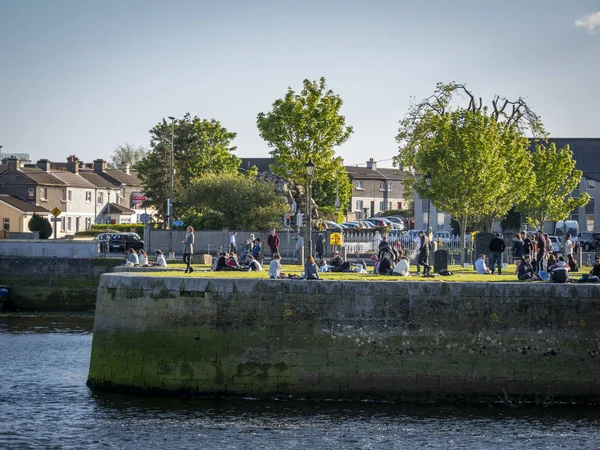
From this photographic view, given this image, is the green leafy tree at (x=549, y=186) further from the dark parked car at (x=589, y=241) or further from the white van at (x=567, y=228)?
the dark parked car at (x=589, y=241)

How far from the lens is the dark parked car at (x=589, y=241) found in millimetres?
64562

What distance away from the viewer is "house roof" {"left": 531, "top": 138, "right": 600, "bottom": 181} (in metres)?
90.6

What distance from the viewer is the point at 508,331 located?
81.3 feet

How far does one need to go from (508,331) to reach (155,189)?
187 ft

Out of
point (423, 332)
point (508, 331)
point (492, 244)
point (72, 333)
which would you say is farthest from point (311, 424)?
point (72, 333)

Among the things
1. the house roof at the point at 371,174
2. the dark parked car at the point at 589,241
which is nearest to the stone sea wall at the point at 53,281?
the dark parked car at the point at 589,241

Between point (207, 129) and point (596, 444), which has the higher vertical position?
point (207, 129)

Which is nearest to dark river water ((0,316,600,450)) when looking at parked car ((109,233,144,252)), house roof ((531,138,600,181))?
parked car ((109,233,144,252))

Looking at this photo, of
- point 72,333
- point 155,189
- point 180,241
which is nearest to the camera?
point 72,333

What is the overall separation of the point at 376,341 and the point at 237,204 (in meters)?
37.7

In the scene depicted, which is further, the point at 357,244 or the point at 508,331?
the point at 357,244

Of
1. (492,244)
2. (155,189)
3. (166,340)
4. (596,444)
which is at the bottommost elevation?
(596,444)

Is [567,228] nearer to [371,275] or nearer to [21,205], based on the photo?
[21,205]

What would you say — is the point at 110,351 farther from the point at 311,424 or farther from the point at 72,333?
the point at 72,333
